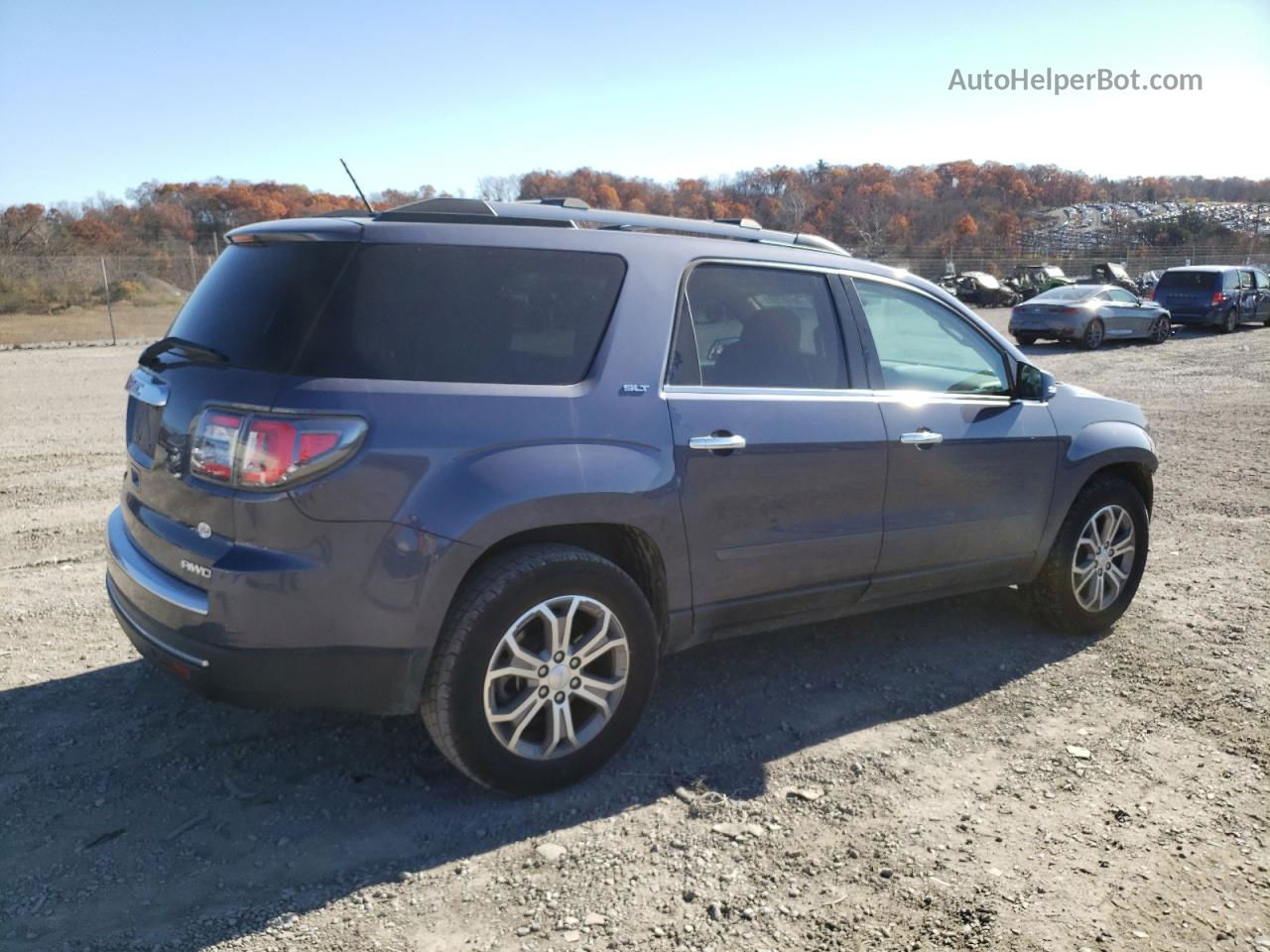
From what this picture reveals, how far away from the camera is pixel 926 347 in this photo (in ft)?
15.4

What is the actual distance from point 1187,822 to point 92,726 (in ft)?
13.0

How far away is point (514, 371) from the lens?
3.32 meters

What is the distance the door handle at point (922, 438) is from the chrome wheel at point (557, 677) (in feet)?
5.16

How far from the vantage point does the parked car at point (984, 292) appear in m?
36.7

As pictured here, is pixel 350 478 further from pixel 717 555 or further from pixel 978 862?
pixel 978 862

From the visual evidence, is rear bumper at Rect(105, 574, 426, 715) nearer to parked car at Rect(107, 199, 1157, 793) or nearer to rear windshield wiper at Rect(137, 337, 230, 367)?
parked car at Rect(107, 199, 1157, 793)

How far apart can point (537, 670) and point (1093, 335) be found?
22.1 meters

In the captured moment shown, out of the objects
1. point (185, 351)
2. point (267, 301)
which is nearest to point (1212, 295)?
point (267, 301)

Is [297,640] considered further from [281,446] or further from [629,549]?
[629,549]

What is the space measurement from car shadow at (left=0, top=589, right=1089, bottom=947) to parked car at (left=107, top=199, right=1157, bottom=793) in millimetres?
295

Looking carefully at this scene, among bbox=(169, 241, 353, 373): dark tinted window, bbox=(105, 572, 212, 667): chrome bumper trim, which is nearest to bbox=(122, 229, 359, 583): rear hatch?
bbox=(169, 241, 353, 373): dark tinted window

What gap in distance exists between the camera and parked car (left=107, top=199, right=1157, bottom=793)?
3.03m

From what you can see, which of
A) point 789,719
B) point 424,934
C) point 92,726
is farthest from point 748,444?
point 92,726

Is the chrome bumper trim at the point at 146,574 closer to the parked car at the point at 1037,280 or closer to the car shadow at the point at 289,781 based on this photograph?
the car shadow at the point at 289,781
